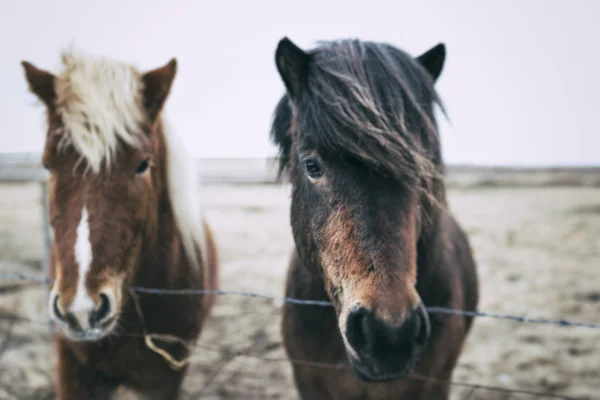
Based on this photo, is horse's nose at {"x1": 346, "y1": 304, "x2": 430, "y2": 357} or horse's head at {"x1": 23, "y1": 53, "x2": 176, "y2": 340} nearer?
horse's nose at {"x1": 346, "y1": 304, "x2": 430, "y2": 357}

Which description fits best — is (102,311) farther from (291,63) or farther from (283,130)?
(291,63)

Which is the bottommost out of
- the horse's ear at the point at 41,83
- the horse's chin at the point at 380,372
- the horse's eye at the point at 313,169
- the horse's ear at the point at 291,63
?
the horse's chin at the point at 380,372

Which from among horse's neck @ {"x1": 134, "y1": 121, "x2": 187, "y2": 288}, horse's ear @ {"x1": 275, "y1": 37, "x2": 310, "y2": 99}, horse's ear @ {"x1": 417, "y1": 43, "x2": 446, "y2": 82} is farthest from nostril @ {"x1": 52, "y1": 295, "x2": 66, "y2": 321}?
horse's ear @ {"x1": 417, "y1": 43, "x2": 446, "y2": 82}

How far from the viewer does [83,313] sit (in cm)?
187

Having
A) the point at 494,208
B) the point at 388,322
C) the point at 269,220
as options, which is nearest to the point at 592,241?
the point at 494,208

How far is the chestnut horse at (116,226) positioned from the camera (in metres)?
1.95

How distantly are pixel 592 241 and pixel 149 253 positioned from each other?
8.24 meters

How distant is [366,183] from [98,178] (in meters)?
1.26

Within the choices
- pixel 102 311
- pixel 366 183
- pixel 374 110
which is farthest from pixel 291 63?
pixel 102 311

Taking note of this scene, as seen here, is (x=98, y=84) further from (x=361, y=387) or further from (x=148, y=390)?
(x=361, y=387)

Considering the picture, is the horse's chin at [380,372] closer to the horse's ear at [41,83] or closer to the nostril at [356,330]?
the nostril at [356,330]

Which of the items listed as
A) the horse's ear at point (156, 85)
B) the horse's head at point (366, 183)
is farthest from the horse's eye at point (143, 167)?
the horse's head at point (366, 183)

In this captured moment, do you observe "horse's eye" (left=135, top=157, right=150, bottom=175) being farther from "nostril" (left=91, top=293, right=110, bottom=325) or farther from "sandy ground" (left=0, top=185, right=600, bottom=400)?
"sandy ground" (left=0, top=185, right=600, bottom=400)

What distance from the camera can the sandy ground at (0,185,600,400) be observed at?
12.0ft
